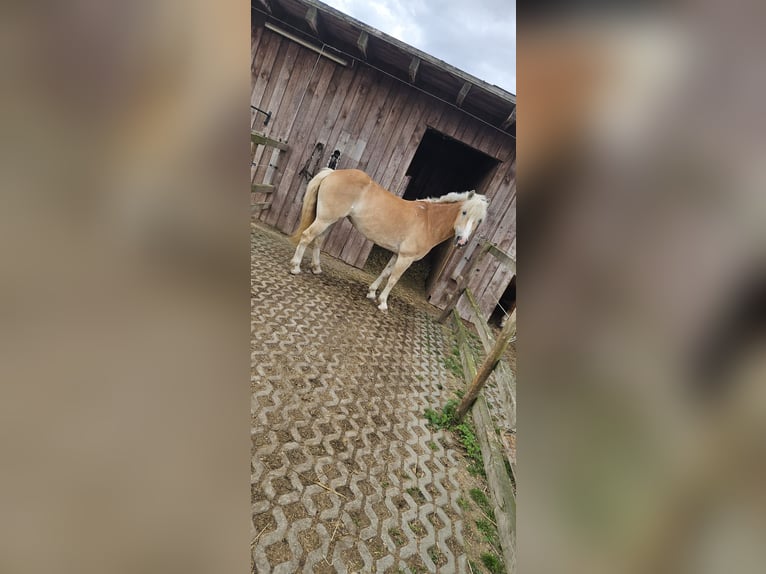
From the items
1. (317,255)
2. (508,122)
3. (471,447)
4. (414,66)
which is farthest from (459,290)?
(414,66)

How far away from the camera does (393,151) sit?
17.3 feet

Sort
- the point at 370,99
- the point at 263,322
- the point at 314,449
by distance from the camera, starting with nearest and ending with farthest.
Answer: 1. the point at 314,449
2. the point at 263,322
3. the point at 370,99

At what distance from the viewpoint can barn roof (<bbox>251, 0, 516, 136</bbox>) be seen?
4168 millimetres

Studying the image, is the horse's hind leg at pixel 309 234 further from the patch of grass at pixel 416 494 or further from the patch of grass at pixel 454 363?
the patch of grass at pixel 416 494

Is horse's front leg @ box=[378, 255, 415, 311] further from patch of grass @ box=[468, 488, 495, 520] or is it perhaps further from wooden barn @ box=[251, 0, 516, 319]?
patch of grass @ box=[468, 488, 495, 520]

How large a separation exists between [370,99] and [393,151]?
0.79 meters

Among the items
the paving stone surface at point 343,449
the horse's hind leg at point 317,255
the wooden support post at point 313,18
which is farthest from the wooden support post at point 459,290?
the wooden support post at point 313,18

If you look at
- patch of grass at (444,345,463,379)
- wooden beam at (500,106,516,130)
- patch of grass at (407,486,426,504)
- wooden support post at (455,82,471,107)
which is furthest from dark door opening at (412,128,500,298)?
patch of grass at (407,486,426,504)

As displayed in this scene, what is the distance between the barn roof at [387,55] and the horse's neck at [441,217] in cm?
129
